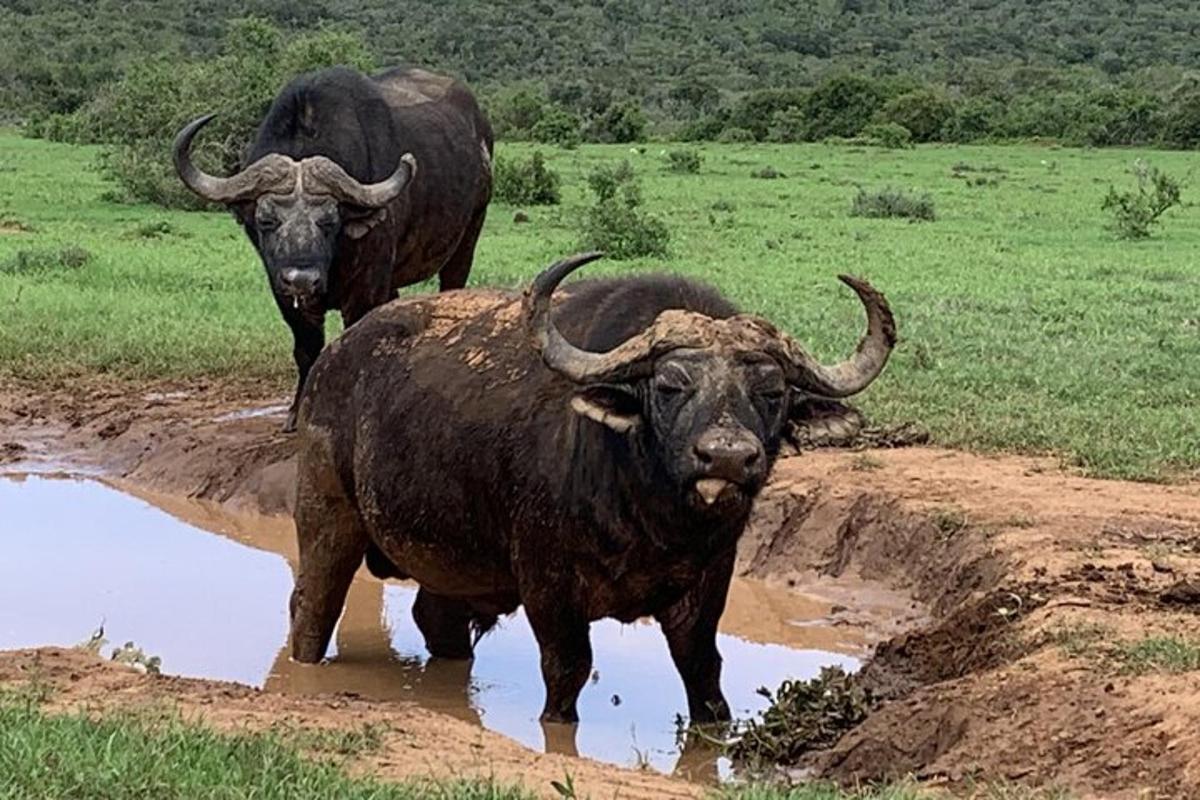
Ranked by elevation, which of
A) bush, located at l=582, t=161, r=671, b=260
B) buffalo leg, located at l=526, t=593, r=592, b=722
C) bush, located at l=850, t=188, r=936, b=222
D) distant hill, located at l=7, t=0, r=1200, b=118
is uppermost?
buffalo leg, located at l=526, t=593, r=592, b=722

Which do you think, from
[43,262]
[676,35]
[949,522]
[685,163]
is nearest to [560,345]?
[949,522]

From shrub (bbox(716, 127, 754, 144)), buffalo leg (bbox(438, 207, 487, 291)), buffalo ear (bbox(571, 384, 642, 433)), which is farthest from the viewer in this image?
shrub (bbox(716, 127, 754, 144))

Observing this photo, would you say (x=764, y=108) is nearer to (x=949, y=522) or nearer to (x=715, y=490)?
(x=949, y=522)

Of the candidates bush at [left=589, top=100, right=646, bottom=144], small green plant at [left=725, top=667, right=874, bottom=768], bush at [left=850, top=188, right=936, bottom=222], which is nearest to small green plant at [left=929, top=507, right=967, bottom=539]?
small green plant at [left=725, top=667, right=874, bottom=768]

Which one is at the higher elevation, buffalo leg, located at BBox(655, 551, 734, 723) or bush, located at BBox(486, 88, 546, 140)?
buffalo leg, located at BBox(655, 551, 734, 723)

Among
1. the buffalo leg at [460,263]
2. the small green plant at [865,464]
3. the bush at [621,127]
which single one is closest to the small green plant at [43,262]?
the buffalo leg at [460,263]

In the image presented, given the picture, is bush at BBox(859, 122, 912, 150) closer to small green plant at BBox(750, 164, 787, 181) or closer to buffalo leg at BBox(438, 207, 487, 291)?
small green plant at BBox(750, 164, 787, 181)

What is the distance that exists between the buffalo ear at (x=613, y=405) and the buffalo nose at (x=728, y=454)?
39 centimetres

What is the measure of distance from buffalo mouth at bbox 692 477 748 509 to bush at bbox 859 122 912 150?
32786 mm

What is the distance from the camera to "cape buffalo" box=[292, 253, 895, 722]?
5.56 meters

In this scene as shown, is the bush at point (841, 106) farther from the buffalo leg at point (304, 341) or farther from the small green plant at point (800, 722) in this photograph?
the small green plant at point (800, 722)

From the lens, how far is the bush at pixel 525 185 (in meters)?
23.6

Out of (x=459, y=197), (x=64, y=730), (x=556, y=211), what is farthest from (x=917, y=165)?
(x=64, y=730)

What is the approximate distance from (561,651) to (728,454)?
1.28 metres
